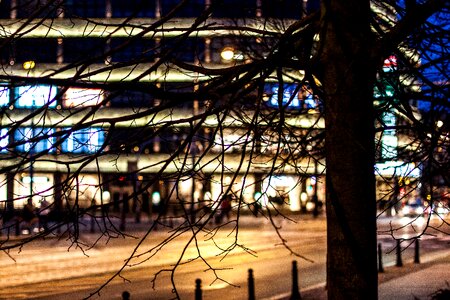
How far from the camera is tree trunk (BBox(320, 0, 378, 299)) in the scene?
5.61 meters

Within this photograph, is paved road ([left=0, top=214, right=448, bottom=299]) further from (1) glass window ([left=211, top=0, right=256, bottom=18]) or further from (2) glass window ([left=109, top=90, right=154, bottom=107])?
(1) glass window ([left=211, top=0, right=256, bottom=18])

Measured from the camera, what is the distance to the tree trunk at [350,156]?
5.61 m

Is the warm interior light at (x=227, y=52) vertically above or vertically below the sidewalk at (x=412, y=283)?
above

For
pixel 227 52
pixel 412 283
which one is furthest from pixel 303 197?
pixel 227 52

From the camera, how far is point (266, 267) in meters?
20.5

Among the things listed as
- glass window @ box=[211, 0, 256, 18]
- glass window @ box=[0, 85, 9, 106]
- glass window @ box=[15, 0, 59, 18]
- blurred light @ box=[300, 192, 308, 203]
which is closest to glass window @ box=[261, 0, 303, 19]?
glass window @ box=[211, 0, 256, 18]

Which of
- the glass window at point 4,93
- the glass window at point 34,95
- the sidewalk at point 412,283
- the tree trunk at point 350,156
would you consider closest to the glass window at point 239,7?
the tree trunk at point 350,156

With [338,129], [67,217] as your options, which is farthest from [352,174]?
[67,217]

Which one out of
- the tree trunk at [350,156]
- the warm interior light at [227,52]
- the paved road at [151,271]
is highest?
the warm interior light at [227,52]

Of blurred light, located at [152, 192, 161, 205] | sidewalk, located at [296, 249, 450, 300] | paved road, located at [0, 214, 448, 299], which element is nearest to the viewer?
sidewalk, located at [296, 249, 450, 300]

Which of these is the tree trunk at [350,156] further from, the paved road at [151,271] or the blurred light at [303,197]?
the blurred light at [303,197]

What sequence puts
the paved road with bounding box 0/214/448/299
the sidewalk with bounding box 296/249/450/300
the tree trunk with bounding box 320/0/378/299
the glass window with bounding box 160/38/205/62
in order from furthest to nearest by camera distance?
1. the paved road with bounding box 0/214/448/299
2. the sidewalk with bounding box 296/249/450/300
3. the glass window with bounding box 160/38/205/62
4. the tree trunk with bounding box 320/0/378/299

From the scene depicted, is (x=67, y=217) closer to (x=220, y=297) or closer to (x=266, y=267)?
(x=220, y=297)

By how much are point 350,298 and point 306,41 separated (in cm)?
274
